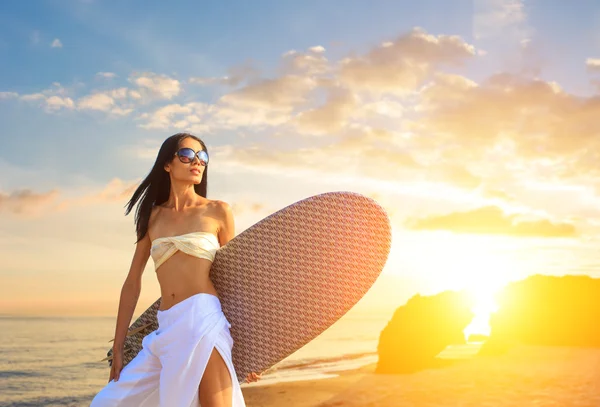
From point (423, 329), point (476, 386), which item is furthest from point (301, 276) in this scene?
point (423, 329)

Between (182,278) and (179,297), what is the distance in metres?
0.10

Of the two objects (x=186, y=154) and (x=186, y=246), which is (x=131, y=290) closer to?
(x=186, y=246)

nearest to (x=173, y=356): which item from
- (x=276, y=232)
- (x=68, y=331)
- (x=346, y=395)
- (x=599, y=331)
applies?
(x=276, y=232)

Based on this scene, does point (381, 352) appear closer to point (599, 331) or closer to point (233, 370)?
point (599, 331)

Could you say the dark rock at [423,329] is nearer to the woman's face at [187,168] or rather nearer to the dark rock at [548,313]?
the dark rock at [548,313]

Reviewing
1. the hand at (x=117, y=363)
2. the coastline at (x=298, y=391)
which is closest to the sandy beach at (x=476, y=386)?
the coastline at (x=298, y=391)

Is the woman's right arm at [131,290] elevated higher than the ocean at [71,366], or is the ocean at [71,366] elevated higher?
the woman's right arm at [131,290]

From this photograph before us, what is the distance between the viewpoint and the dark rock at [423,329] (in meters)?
12.2

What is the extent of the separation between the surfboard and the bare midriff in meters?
0.16

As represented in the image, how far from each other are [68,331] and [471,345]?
2456 cm

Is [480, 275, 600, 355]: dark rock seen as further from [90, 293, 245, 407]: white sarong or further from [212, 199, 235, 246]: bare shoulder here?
[90, 293, 245, 407]: white sarong

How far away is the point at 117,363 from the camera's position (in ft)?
11.2

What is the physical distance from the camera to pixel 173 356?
9.83 ft

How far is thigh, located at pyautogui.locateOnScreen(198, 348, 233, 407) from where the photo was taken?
2996mm
